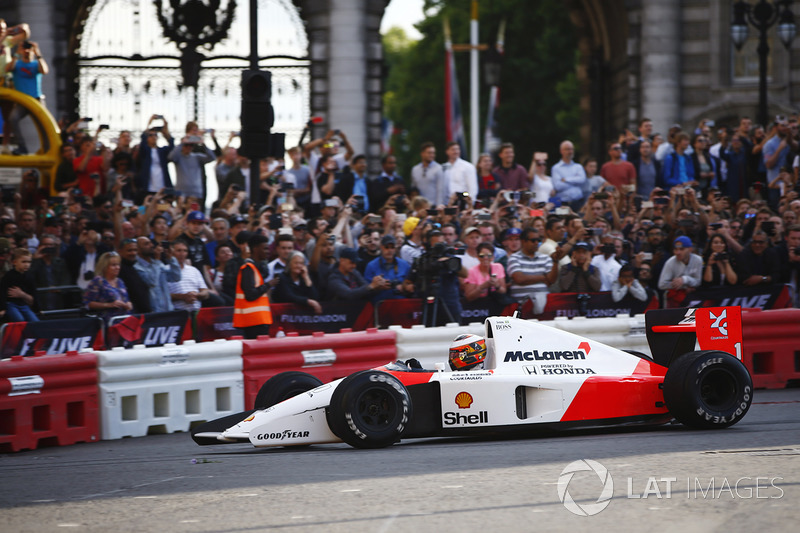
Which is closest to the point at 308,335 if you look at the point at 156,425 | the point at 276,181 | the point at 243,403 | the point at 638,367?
the point at 243,403

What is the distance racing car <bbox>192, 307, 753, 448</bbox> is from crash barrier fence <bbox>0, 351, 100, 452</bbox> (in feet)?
6.62

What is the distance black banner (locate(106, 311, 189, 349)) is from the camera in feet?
43.3

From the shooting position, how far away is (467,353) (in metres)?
10.6

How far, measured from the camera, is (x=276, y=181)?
18297mm

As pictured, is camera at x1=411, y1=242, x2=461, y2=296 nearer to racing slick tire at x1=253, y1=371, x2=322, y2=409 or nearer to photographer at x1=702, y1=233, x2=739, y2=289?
photographer at x1=702, y1=233, x2=739, y2=289

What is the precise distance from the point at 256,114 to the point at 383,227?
2.26 meters

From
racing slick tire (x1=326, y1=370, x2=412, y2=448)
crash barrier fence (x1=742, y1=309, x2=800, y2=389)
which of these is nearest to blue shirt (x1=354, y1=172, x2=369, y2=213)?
crash barrier fence (x1=742, y1=309, x2=800, y2=389)

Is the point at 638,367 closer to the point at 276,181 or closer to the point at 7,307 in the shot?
the point at 7,307

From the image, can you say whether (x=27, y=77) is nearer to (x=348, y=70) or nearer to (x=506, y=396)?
(x=348, y=70)

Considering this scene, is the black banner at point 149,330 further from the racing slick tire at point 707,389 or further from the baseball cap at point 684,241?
the baseball cap at point 684,241

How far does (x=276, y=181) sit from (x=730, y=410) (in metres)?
9.27

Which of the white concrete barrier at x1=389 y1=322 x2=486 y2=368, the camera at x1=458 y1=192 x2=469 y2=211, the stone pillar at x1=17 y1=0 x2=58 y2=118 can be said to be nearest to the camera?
the white concrete barrier at x1=389 y1=322 x2=486 y2=368

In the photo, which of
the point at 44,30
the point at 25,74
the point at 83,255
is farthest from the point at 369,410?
the point at 44,30

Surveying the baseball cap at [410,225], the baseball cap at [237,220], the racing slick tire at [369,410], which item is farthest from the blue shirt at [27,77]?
the racing slick tire at [369,410]
